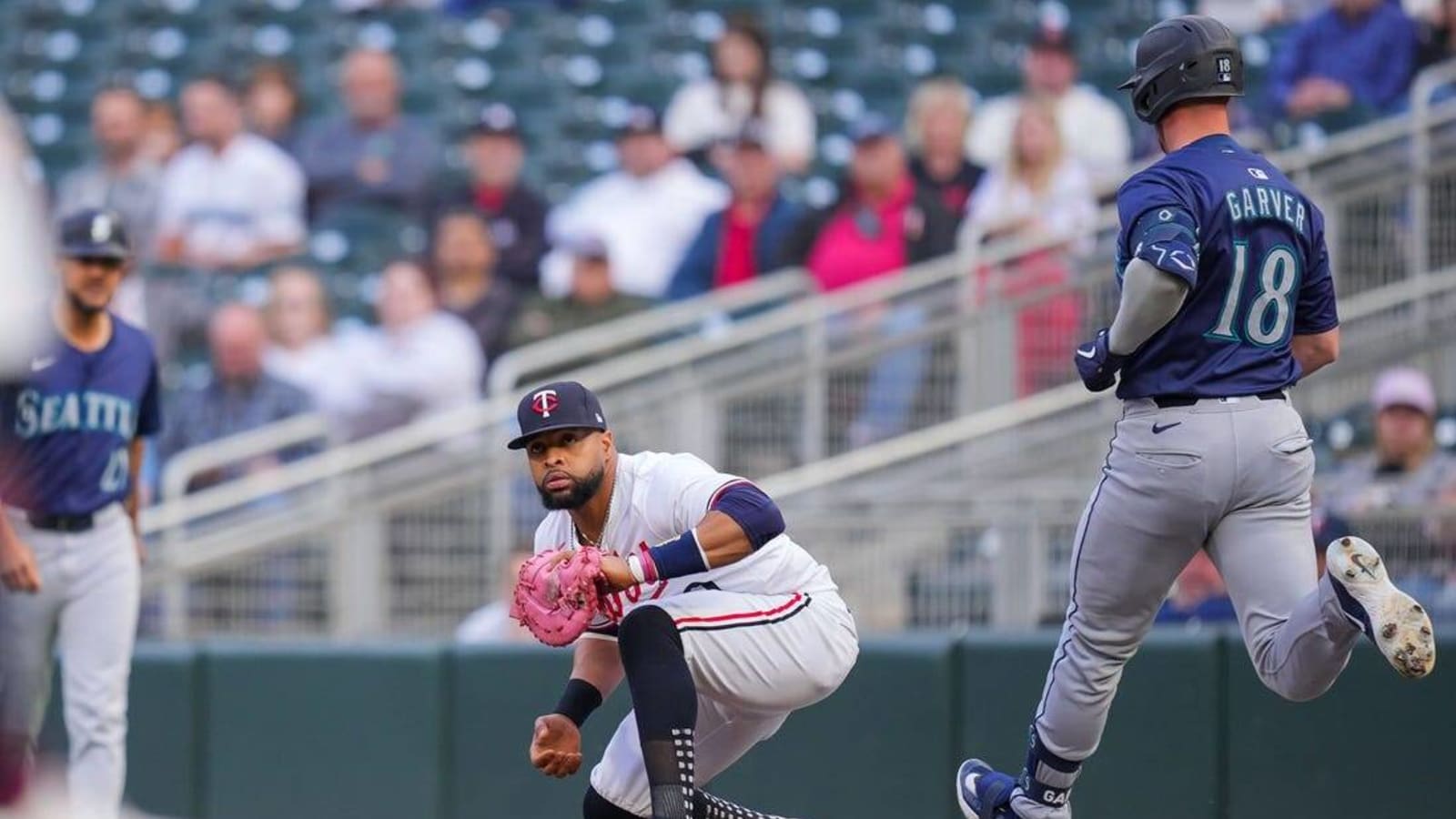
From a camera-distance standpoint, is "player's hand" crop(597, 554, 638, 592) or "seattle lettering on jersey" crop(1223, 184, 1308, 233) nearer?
"player's hand" crop(597, 554, 638, 592)

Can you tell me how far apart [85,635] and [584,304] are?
3.57 meters

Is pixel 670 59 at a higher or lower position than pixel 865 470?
higher

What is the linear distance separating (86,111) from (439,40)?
2.37 m

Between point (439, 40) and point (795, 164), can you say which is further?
point (439, 40)

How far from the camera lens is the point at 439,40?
44.4 feet

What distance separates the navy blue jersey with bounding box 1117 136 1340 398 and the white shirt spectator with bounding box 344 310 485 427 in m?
5.03

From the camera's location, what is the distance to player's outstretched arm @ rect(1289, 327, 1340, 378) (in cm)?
552

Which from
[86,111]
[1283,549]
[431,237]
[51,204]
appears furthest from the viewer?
[86,111]

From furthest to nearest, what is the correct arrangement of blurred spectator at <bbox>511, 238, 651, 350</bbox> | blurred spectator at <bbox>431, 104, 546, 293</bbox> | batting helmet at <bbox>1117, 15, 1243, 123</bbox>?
blurred spectator at <bbox>431, 104, 546, 293</bbox>, blurred spectator at <bbox>511, 238, 651, 350</bbox>, batting helmet at <bbox>1117, 15, 1243, 123</bbox>

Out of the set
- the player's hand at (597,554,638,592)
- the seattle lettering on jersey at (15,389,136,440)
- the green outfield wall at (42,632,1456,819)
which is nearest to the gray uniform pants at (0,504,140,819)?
the seattle lettering on jersey at (15,389,136,440)

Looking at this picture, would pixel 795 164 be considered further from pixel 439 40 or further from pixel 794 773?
pixel 794 773

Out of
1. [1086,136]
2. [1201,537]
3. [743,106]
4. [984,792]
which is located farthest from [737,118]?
[1201,537]

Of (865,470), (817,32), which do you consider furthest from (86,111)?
(865,470)

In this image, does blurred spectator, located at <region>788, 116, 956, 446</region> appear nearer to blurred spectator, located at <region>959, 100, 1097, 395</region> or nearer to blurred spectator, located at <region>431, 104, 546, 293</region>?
blurred spectator, located at <region>959, 100, 1097, 395</region>
